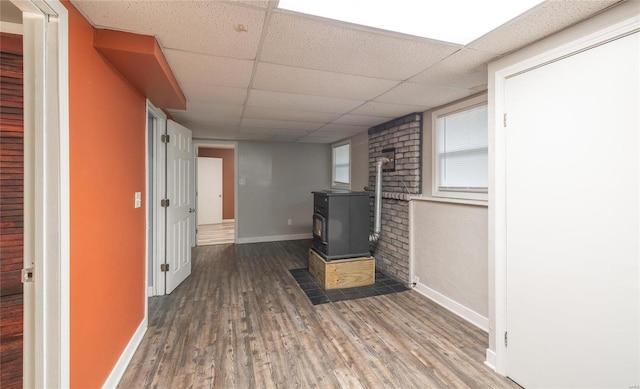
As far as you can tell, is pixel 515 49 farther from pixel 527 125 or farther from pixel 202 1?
pixel 202 1

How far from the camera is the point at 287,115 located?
3482 millimetres

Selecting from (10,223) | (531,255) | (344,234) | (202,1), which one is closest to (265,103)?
Result: (202,1)

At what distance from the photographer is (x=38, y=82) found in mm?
1105

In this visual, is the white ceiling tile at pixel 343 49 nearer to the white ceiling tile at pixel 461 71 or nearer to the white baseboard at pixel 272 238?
the white ceiling tile at pixel 461 71

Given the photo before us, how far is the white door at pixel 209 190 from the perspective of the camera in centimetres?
771

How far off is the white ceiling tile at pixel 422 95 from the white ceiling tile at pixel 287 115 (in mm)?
896

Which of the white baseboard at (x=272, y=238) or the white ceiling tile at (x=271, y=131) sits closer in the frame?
the white ceiling tile at (x=271, y=131)

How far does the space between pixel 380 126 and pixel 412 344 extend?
297cm

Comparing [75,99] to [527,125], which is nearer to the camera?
[75,99]

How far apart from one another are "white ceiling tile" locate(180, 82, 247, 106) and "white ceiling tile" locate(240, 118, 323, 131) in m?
0.89

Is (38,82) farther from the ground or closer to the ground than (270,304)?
farther from the ground

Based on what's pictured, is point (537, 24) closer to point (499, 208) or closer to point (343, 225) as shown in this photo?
point (499, 208)

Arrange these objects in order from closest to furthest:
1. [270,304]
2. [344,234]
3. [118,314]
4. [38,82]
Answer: [38,82] < [118,314] < [270,304] < [344,234]

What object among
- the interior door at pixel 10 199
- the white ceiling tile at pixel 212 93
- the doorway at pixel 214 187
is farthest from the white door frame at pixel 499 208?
the doorway at pixel 214 187
